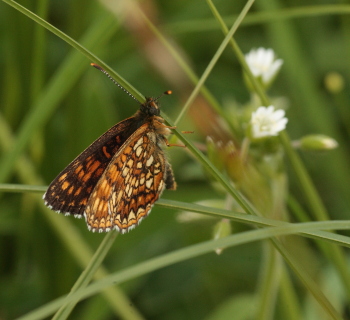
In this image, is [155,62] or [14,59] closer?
[155,62]

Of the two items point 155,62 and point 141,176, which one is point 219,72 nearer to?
point 155,62

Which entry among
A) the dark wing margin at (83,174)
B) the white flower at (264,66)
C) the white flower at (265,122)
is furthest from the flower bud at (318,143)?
the dark wing margin at (83,174)

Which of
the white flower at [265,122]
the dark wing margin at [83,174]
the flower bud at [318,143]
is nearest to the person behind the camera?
the dark wing margin at [83,174]

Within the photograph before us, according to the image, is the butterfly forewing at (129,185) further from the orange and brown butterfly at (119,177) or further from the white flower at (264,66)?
the white flower at (264,66)

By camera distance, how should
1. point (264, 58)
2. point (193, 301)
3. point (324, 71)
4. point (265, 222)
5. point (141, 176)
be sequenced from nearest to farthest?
1. point (265, 222)
2. point (141, 176)
3. point (264, 58)
4. point (193, 301)
5. point (324, 71)

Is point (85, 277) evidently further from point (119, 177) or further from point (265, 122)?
point (265, 122)

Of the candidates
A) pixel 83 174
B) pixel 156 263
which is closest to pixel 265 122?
pixel 83 174

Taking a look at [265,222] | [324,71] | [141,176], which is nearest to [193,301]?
[141,176]
